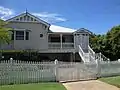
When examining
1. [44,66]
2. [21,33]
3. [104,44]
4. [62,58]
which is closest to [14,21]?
[21,33]

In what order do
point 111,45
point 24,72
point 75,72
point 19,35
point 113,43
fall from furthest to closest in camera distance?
1. point 111,45
2. point 113,43
3. point 19,35
4. point 75,72
5. point 24,72

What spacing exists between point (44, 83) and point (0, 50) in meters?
15.2

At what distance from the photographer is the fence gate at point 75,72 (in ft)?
57.9

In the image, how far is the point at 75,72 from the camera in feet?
61.2

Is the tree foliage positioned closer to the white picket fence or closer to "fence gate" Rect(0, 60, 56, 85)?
the white picket fence

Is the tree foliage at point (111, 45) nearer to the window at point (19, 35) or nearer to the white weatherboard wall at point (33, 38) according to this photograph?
the white weatherboard wall at point (33, 38)

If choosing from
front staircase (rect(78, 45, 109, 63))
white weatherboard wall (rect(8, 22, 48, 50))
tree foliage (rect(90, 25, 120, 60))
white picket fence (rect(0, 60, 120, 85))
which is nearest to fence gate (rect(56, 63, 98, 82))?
white picket fence (rect(0, 60, 120, 85))

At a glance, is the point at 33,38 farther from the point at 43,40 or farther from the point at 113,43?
the point at 113,43

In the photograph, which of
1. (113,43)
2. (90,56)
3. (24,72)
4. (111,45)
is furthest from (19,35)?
(24,72)

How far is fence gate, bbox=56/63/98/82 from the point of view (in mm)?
17641

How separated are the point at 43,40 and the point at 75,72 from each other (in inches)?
630

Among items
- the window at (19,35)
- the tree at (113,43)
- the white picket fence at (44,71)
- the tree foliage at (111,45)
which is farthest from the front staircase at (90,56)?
the window at (19,35)

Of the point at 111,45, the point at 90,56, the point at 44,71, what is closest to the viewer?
the point at 44,71

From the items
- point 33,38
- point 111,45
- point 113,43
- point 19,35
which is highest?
point 19,35
